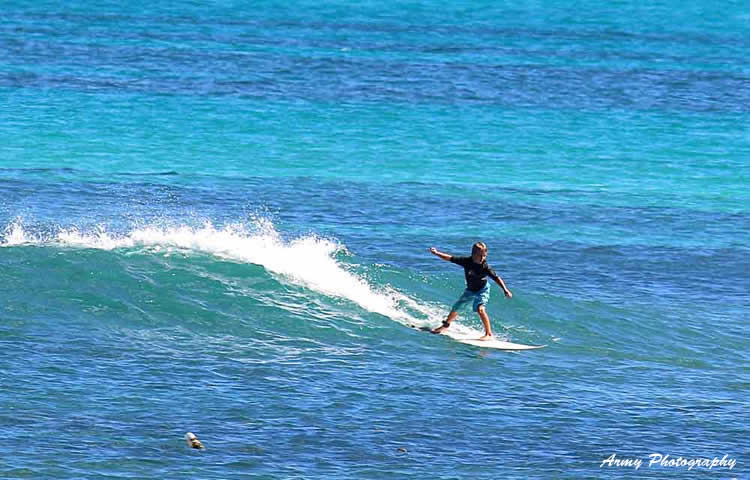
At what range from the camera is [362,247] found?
29.5m

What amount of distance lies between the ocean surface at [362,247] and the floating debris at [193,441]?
16 cm

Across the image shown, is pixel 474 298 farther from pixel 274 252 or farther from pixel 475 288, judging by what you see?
pixel 274 252

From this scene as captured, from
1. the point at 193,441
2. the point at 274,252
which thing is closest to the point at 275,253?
the point at 274,252

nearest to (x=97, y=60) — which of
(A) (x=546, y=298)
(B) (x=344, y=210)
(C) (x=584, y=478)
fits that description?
(B) (x=344, y=210)

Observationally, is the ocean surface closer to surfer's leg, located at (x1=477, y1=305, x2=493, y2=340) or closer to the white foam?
the white foam

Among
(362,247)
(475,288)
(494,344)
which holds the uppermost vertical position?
(475,288)

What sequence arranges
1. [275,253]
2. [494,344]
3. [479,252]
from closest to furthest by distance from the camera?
[494,344] < [479,252] < [275,253]

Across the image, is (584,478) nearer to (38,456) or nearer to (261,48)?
(38,456)

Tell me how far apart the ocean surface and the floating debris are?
163mm

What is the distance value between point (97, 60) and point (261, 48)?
7.76 m

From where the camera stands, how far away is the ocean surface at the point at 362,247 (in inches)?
702

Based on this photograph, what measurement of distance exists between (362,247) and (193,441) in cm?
1294

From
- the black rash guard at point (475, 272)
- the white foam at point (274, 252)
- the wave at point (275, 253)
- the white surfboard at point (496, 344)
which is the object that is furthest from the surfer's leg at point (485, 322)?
the white foam at point (274, 252)

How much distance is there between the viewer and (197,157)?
4134 centimetres
